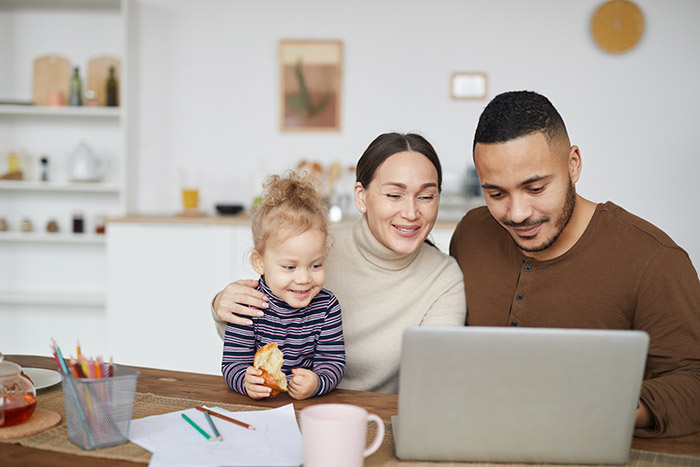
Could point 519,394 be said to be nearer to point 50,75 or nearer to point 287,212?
point 287,212

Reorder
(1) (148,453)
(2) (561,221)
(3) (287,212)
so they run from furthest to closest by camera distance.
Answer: (2) (561,221)
(3) (287,212)
(1) (148,453)

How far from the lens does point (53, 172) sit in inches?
164

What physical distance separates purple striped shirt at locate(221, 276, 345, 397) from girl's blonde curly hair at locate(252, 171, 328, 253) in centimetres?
14

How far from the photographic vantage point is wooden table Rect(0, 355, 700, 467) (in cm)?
106

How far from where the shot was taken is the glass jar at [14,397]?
1177 millimetres

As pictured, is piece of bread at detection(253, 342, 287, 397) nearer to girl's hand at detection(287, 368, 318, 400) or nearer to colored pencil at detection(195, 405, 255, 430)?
girl's hand at detection(287, 368, 318, 400)

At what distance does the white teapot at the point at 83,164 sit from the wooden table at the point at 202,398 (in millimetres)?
2406

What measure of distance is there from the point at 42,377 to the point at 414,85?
9.88ft

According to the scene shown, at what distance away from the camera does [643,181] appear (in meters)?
3.94

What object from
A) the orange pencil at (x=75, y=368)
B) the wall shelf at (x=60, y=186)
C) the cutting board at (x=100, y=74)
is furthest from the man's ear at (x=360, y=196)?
the cutting board at (x=100, y=74)

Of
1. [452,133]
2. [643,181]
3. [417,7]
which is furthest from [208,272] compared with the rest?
[643,181]

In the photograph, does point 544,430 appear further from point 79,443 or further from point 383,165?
point 383,165

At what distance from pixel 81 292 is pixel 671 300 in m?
3.67

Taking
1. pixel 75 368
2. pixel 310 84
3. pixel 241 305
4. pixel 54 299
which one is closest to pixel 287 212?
pixel 241 305
